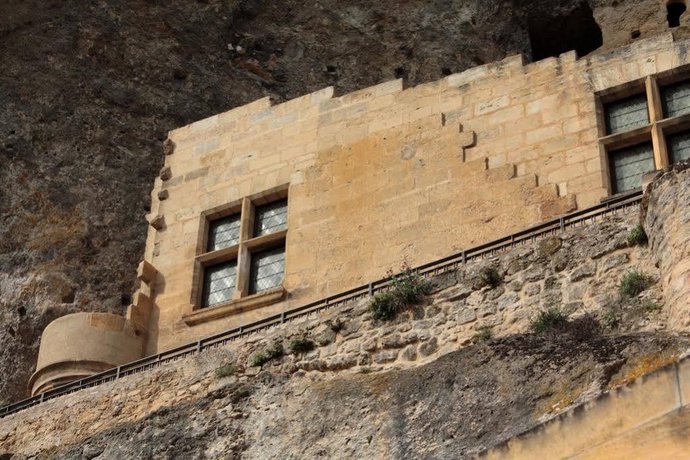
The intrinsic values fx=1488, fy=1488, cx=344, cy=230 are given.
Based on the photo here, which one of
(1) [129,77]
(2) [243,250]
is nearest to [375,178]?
(2) [243,250]

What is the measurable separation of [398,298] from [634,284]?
2.37 m

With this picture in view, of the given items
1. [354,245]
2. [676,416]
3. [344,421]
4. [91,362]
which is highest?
[354,245]

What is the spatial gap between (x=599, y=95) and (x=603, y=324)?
15.9ft

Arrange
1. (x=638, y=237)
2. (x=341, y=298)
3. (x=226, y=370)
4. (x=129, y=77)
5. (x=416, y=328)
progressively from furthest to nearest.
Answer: (x=129, y=77)
(x=341, y=298)
(x=226, y=370)
(x=416, y=328)
(x=638, y=237)

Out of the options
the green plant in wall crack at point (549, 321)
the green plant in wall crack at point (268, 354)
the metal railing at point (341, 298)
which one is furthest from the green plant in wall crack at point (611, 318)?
the green plant in wall crack at point (268, 354)

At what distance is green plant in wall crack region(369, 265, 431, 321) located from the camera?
45.2 feet

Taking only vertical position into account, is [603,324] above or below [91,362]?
below

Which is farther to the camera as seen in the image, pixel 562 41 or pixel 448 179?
pixel 562 41

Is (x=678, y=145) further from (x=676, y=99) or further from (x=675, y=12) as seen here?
(x=675, y=12)

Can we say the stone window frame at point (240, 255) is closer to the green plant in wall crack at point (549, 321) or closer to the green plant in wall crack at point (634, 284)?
the green plant in wall crack at point (549, 321)

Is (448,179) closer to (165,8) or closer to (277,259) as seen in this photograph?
(277,259)

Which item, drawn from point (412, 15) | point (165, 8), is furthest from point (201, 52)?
point (412, 15)

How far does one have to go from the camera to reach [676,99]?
642 inches

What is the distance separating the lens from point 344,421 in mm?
12773
